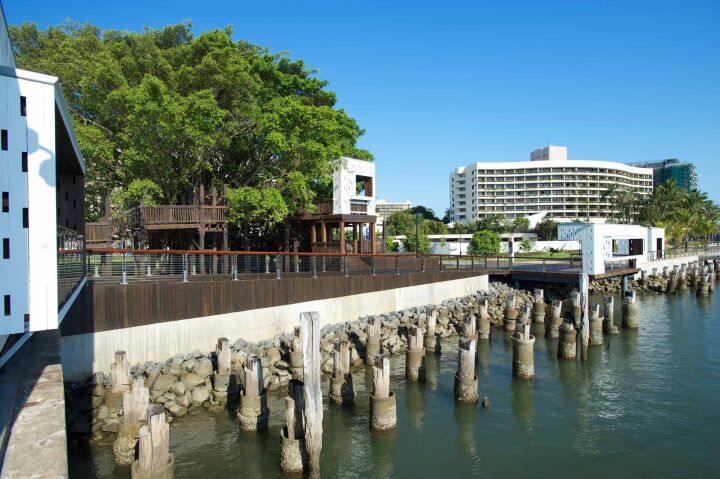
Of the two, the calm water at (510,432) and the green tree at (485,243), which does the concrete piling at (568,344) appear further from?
the green tree at (485,243)

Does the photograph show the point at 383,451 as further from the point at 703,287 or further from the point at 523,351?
the point at 703,287

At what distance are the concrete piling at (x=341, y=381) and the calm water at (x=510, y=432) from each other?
1.05 ft

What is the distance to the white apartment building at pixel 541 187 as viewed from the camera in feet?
399

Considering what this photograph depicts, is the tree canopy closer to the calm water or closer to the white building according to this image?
the calm water

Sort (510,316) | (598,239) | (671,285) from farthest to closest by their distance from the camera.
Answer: (671,285) → (598,239) → (510,316)

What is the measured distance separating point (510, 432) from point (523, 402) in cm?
238

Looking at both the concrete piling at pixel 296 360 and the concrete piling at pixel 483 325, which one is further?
the concrete piling at pixel 483 325

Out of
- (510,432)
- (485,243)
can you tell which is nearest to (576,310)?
(510,432)

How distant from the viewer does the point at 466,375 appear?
15.1 metres

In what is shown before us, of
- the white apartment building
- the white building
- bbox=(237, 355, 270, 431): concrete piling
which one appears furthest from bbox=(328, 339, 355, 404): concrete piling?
the white apartment building

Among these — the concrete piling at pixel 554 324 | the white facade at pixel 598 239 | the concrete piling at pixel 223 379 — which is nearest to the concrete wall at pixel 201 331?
the concrete piling at pixel 223 379

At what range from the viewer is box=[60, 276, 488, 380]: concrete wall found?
45.0ft

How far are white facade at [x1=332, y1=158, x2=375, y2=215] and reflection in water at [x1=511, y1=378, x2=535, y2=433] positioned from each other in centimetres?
1524

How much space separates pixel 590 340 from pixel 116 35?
29.9m
